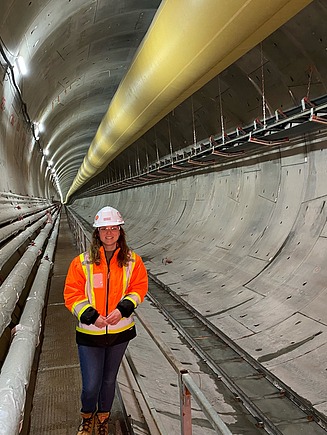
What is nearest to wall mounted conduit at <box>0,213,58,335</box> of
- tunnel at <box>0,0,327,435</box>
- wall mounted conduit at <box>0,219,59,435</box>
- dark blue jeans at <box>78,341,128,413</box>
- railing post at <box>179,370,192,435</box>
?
tunnel at <box>0,0,327,435</box>

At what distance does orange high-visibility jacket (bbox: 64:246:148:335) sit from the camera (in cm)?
247

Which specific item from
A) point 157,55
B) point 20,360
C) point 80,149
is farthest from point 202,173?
point 80,149

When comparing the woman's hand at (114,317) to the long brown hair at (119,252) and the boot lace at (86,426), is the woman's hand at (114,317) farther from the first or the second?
the boot lace at (86,426)

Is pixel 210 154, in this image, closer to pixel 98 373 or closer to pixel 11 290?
pixel 11 290

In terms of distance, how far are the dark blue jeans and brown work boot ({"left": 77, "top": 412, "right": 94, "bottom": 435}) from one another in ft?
0.10

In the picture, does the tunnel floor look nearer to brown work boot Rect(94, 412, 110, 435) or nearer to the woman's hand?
brown work boot Rect(94, 412, 110, 435)

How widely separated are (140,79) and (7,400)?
12.3 feet

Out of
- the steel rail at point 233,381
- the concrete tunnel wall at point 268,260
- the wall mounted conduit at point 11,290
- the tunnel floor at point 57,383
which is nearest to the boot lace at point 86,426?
the tunnel floor at point 57,383

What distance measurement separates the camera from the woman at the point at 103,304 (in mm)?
2459

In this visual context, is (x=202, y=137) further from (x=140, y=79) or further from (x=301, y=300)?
(x=301, y=300)

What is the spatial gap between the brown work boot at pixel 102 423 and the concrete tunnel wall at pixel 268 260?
1.89 metres

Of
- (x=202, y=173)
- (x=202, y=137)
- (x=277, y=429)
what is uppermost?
(x=202, y=137)

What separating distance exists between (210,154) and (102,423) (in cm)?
497

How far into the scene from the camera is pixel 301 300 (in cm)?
497
